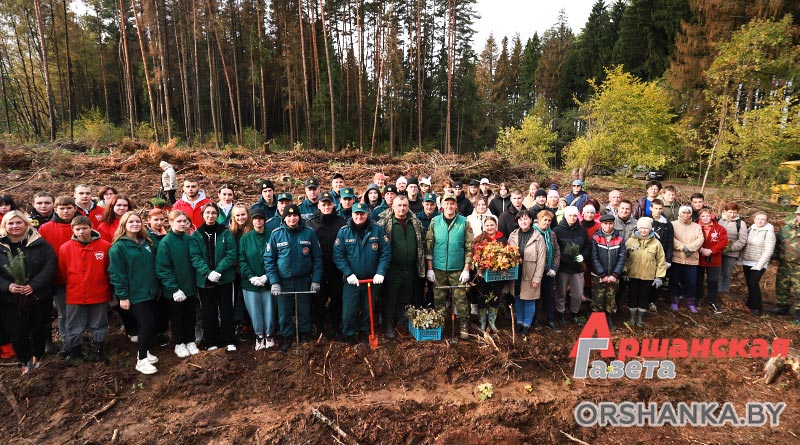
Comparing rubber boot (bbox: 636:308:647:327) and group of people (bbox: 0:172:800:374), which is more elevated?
group of people (bbox: 0:172:800:374)

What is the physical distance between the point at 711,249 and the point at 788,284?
4.96ft

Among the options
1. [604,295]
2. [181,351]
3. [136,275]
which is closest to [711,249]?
[604,295]

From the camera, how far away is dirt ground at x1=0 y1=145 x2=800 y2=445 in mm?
3566

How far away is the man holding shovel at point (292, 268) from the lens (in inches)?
180

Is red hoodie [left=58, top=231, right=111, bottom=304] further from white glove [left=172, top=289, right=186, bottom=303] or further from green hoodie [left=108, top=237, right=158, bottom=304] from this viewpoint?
white glove [left=172, top=289, right=186, bottom=303]

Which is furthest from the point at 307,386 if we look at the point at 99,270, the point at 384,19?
the point at 384,19

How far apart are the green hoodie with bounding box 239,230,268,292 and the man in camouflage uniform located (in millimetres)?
8454

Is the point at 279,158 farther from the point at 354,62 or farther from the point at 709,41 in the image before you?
the point at 709,41

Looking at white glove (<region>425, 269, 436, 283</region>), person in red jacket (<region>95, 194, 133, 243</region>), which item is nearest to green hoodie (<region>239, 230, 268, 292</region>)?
person in red jacket (<region>95, 194, 133, 243</region>)

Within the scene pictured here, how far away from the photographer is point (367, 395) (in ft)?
13.7

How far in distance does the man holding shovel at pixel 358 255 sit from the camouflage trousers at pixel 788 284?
273 inches

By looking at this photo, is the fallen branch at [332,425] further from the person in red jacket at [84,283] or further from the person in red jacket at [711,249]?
the person in red jacket at [711,249]

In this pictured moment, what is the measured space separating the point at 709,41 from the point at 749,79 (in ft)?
30.9

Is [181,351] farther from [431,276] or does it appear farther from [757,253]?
[757,253]
